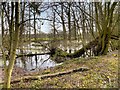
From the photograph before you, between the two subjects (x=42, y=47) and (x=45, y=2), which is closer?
(x=45, y=2)

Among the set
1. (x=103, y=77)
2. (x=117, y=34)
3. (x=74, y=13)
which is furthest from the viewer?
(x=74, y=13)

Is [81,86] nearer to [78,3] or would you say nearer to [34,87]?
[34,87]

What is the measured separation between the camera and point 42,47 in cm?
1191

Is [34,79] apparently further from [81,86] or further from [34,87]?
[81,86]

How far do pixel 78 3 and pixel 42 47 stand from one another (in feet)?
11.8

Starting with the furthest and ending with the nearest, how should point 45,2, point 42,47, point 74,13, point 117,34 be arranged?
point 42,47, point 74,13, point 117,34, point 45,2

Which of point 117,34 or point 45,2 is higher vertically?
point 45,2

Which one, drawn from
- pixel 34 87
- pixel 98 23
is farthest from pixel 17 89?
pixel 98 23

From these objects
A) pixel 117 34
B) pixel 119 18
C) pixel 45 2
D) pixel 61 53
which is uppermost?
pixel 45 2

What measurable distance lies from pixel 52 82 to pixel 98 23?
4.60 meters

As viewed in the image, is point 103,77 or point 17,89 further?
point 103,77

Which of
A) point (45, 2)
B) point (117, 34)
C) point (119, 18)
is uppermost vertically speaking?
point (45, 2)

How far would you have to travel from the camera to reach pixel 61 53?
430 inches

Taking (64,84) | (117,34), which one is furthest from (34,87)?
(117,34)
